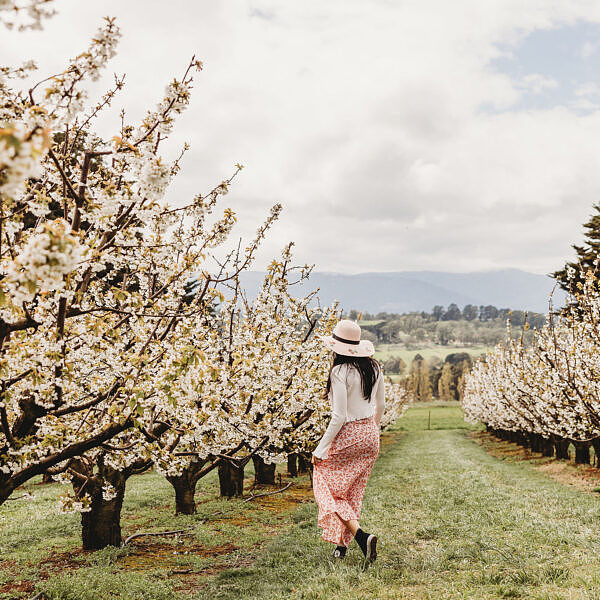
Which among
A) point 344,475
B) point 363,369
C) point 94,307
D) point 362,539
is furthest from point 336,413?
point 94,307

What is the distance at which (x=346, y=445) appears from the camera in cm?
595

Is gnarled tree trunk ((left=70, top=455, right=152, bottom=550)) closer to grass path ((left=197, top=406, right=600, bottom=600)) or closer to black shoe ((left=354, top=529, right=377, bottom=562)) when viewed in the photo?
grass path ((left=197, top=406, right=600, bottom=600))

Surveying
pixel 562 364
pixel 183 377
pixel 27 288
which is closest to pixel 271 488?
pixel 562 364

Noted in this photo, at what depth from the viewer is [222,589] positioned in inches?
237

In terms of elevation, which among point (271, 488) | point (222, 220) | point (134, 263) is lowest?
point (271, 488)

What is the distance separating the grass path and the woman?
437mm

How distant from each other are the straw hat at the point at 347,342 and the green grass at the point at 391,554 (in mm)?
2521

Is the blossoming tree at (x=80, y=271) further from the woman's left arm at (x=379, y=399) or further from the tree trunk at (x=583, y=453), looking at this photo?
the tree trunk at (x=583, y=453)

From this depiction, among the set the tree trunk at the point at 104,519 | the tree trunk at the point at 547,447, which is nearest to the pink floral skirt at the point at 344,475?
the tree trunk at the point at 104,519

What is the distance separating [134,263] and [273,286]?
3710 mm

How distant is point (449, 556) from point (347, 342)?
297 centimetres

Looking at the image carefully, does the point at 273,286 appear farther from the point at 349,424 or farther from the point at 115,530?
the point at 115,530

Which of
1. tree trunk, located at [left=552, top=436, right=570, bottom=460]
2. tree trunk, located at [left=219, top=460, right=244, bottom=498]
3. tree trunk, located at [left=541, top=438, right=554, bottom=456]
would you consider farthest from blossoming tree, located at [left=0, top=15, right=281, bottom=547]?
tree trunk, located at [left=541, top=438, right=554, bottom=456]

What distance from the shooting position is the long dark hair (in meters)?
6.08
